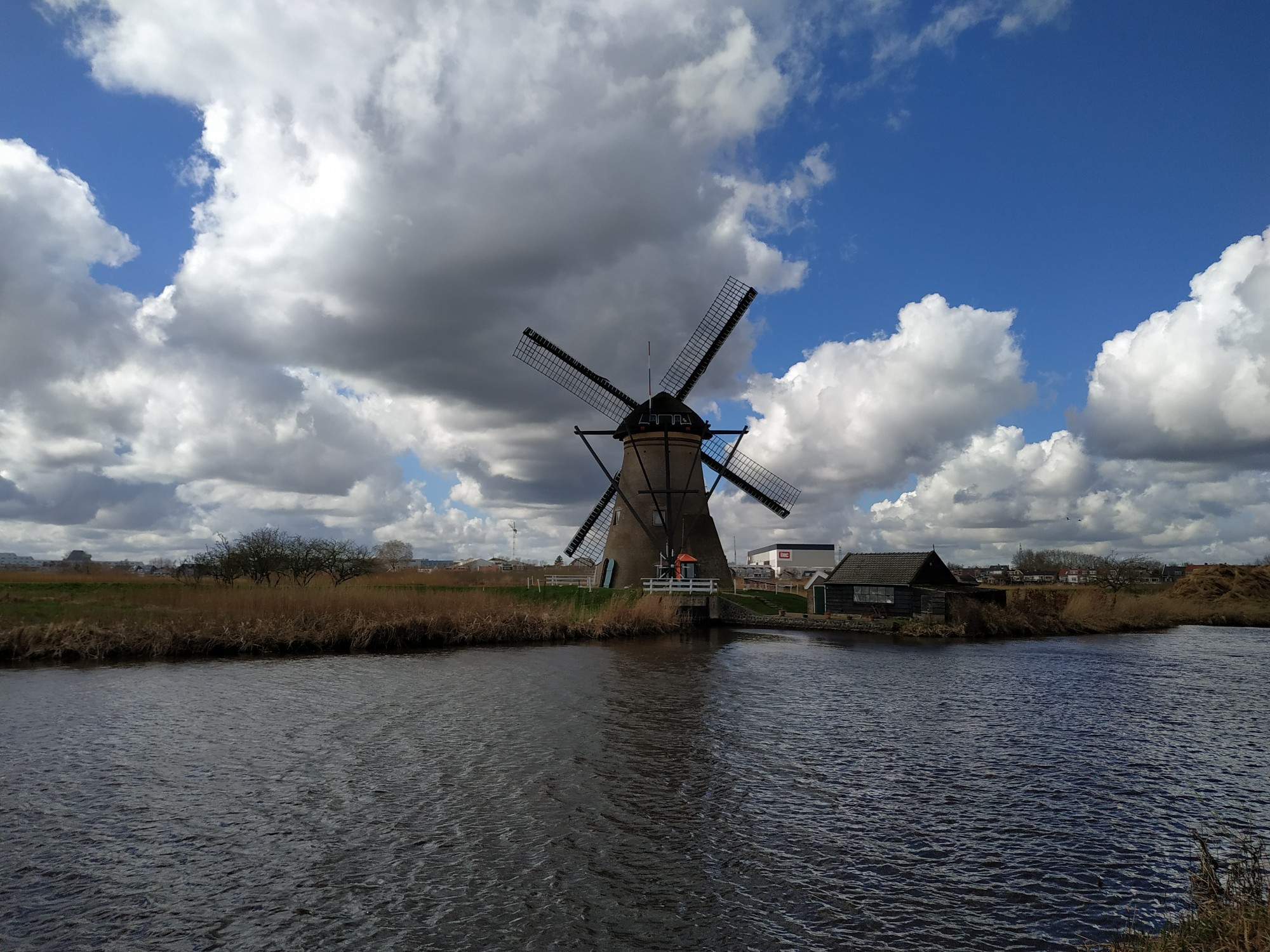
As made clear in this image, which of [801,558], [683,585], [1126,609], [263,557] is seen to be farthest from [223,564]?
[801,558]

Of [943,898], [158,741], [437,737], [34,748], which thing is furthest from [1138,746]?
[34,748]

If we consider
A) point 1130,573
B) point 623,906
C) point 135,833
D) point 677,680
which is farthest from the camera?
point 1130,573

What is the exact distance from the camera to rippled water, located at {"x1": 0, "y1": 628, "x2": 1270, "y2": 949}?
620 centimetres

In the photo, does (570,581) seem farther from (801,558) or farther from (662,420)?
(801,558)

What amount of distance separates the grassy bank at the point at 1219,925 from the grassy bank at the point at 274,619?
69.8ft

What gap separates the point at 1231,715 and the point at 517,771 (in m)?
14.9

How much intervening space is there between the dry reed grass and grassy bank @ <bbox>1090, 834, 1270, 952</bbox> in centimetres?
2111

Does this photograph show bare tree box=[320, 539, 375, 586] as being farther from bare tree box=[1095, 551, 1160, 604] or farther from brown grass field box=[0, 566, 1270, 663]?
bare tree box=[1095, 551, 1160, 604]

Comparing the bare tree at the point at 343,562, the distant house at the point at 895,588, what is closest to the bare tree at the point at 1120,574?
the distant house at the point at 895,588

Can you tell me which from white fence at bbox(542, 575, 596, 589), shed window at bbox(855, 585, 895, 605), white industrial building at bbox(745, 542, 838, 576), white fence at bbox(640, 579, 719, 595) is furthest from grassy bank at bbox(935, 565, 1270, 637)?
white industrial building at bbox(745, 542, 838, 576)

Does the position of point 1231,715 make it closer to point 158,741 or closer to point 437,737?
point 437,737

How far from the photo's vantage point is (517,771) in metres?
10.2

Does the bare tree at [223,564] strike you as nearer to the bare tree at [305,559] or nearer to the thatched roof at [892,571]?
the bare tree at [305,559]

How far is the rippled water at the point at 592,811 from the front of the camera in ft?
20.4
